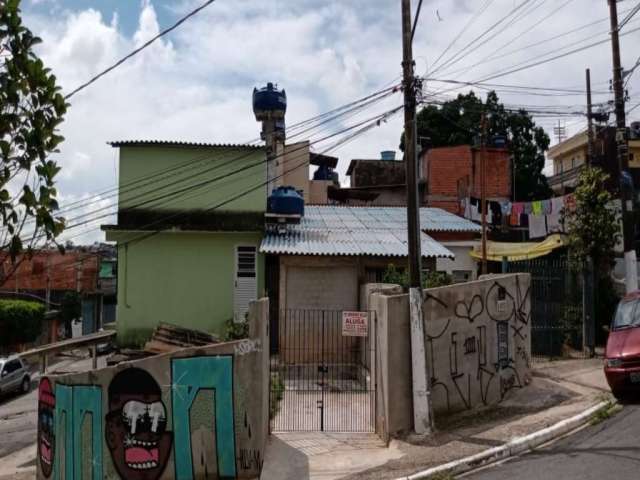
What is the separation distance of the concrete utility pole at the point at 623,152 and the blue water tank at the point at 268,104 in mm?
10348

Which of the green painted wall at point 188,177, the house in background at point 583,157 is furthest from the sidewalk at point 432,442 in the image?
the house in background at point 583,157

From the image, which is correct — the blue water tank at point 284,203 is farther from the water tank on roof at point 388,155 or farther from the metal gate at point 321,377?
the water tank on roof at point 388,155

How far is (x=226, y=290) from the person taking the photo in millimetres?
16891

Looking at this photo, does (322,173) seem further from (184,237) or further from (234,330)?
(234,330)

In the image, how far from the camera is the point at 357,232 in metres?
18.3

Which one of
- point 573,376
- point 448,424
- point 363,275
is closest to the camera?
point 448,424

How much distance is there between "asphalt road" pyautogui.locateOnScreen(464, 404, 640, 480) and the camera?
673 cm

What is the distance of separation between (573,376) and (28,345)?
2707cm

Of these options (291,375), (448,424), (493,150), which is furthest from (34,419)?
(493,150)

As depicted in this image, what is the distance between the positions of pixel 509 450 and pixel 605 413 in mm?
1968

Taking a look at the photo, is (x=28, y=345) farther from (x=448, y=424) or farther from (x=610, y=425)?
(x=610, y=425)

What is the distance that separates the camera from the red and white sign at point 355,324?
10188 mm

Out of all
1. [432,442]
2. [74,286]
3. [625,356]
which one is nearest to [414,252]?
[432,442]

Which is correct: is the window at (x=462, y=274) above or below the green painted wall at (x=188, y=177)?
below
